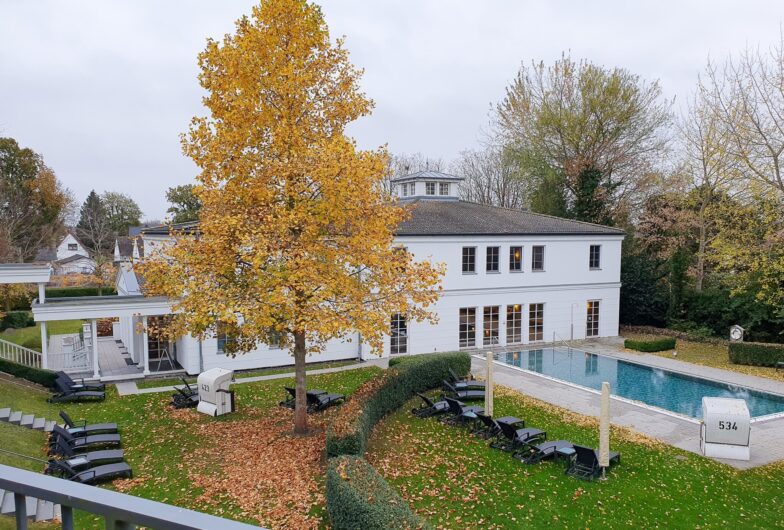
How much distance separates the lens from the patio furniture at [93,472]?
11.9 m

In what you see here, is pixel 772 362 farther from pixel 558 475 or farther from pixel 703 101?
pixel 558 475

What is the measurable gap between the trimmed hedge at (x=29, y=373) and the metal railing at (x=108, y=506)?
23.2m

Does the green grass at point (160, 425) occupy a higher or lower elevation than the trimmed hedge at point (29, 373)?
lower

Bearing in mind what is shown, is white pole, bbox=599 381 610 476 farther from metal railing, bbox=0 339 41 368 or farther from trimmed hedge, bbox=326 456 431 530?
metal railing, bbox=0 339 41 368

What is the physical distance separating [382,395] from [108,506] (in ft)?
52.5

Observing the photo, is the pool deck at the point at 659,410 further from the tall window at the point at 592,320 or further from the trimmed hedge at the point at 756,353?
the tall window at the point at 592,320

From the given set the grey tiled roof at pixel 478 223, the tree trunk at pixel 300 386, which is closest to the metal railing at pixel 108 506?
the tree trunk at pixel 300 386

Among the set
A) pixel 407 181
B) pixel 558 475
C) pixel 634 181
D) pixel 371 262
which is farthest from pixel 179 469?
pixel 634 181

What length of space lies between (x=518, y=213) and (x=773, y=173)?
46.5ft

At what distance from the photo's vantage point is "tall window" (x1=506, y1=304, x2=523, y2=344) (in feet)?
103

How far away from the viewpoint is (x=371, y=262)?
13836mm

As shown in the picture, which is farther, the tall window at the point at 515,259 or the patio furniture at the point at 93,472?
the tall window at the point at 515,259

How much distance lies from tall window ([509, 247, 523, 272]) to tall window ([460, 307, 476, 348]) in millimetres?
3543

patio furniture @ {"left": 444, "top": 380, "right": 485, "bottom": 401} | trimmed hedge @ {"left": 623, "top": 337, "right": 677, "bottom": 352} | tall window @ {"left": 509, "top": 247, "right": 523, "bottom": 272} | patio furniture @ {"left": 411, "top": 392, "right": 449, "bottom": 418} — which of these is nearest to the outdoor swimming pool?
trimmed hedge @ {"left": 623, "top": 337, "right": 677, "bottom": 352}
